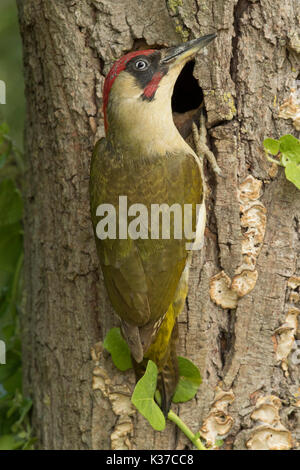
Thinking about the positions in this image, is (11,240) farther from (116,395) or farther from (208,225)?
(208,225)

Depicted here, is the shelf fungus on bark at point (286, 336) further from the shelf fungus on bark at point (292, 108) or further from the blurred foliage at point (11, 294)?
the blurred foliage at point (11, 294)

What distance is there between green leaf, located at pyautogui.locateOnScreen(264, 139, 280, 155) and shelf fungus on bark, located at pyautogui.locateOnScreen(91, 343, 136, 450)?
1.03 m

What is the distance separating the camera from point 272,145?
6.55 ft

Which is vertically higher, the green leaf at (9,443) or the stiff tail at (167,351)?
the stiff tail at (167,351)

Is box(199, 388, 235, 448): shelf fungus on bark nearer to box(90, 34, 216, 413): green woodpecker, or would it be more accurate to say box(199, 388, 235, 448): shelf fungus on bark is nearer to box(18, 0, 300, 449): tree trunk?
box(18, 0, 300, 449): tree trunk

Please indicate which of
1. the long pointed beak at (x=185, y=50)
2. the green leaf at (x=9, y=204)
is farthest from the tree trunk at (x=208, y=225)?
the green leaf at (x=9, y=204)

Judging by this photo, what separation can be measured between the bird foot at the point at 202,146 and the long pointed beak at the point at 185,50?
24 centimetres

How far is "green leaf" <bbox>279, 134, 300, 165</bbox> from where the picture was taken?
1969mm

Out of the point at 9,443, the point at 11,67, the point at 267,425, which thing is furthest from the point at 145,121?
the point at 9,443

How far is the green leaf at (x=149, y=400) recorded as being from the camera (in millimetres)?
1930

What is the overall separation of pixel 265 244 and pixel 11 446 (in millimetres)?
1503

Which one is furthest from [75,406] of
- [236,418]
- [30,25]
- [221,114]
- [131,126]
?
[30,25]

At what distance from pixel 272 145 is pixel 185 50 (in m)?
0.46

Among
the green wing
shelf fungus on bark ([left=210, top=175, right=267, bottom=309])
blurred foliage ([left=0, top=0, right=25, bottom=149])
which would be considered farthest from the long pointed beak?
blurred foliage ([left=0, top=0, right=25, bottom=149])
